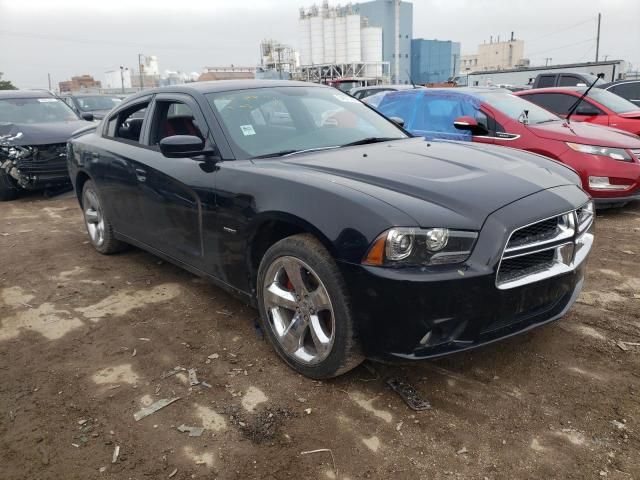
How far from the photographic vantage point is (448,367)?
9.87ft

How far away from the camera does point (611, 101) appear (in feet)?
30.0

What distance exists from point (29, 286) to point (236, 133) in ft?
8.07

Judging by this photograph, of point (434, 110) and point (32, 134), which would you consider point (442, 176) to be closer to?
point (434, 110)

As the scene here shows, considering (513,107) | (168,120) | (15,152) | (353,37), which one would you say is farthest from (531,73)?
(353,37)

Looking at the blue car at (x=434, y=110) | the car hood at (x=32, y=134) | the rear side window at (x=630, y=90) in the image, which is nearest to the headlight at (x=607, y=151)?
the blue car at (x=434, y=110)

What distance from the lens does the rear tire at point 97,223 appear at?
198 inches

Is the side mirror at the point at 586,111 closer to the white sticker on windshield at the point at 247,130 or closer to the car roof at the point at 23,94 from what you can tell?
the white sticker on windshield at the point at 247,130

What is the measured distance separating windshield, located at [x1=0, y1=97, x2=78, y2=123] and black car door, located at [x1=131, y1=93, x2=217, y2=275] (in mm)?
5723

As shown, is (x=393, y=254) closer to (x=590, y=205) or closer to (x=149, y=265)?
(x=590, y=205)

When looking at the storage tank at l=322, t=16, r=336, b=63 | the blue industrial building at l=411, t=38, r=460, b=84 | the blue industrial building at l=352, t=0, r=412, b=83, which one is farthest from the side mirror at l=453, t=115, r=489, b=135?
the blue industrial building at l=411, t=38, r=460, b=84

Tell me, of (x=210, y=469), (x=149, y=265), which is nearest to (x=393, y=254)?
(x=210, y=469)

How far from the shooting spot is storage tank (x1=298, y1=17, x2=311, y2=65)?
68812 mm

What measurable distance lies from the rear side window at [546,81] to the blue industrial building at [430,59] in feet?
208

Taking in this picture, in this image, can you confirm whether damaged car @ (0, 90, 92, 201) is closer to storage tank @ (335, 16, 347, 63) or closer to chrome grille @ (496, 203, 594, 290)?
chrome grille @ (496, 203, 594, 290)
